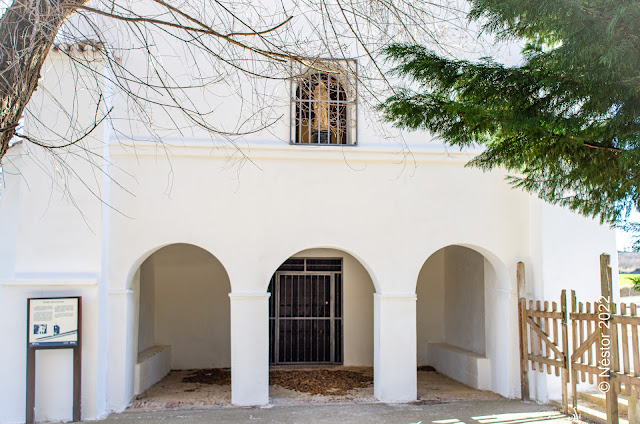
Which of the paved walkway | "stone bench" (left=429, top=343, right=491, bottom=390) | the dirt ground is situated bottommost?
the paved walkway

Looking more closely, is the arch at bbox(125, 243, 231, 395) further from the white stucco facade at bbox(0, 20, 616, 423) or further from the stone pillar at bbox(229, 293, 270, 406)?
the stone pillar at bbox(229, 293, 270, 406)

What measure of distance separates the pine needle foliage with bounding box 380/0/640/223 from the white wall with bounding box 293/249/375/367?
676 centimetres

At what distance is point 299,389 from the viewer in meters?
10.3

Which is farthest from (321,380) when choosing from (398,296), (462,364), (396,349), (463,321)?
(463,321)

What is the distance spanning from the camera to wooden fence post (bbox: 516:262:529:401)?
9.34 meters

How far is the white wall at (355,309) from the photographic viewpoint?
40.9 feet

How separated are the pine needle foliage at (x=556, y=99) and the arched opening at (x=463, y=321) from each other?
14.7 feet

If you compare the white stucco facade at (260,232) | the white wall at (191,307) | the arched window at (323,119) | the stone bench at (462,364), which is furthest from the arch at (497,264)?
the white wall at (191,307)

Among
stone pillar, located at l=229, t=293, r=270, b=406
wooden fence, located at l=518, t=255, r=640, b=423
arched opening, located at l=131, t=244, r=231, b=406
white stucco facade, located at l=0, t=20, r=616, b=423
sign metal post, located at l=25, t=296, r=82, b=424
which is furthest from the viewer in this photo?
arched opening, located at l=131, t=244, r=231, b=406

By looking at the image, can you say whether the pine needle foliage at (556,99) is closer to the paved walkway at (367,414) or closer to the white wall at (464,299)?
the paved walkway at (367,414)

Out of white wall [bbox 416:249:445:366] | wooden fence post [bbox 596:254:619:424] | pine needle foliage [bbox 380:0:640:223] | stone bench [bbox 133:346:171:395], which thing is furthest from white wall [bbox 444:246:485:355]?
stone bench [bbox 133:346:171:395]

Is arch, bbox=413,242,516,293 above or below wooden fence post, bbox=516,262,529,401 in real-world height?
Result: above

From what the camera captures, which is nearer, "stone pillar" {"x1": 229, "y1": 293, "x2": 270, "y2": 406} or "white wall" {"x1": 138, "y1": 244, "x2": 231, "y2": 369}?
"stone pillar" {"x1": 229, "y1": 293, "x2": 270, "y2": 406}

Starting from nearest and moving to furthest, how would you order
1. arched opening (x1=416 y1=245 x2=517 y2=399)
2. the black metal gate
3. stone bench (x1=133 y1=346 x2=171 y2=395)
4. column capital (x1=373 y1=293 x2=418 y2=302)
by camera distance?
column capital (x1=373 y1=293 x2=418 y2=302) < stone bench (x1=133 y1=346 x2=171 y2=395) < arched opening (x1=416 y1=245 x2=517 y2=399) < the black metal gate
